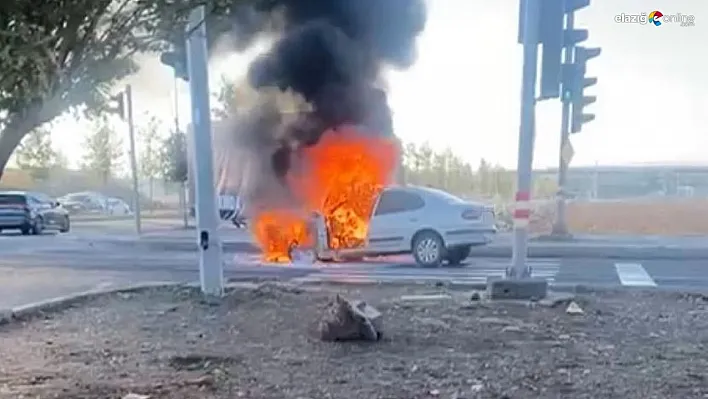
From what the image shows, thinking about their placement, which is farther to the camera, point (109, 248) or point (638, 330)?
point (109, 248)

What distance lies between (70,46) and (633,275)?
12.1 m

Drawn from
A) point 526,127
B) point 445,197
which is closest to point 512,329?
point 526,127

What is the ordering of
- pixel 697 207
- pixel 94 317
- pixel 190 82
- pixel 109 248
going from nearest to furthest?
pixel 94 317 → pixel 190 82 → pixel 109 248 → pixel 697 207

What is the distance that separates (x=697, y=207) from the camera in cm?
3456

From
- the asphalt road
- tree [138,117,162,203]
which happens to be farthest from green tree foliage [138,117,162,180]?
the asphalt road

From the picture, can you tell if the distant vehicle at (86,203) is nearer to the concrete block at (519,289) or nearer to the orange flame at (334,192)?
the orange flame at (334,192)

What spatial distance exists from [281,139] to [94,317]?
6833 millimetres

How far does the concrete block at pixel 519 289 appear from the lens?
388 inches

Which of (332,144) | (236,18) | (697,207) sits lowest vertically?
(697,207)

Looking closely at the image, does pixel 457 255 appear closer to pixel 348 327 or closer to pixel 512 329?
pixel 512 329

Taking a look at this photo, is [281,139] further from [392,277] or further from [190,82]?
[190,82]

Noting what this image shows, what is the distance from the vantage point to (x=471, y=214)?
54.7ft

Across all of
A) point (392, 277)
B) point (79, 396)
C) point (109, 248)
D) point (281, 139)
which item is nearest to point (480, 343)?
point (79, 396)

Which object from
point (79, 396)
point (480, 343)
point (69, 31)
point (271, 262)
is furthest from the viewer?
point (271, 262)
